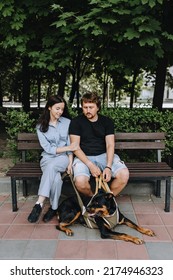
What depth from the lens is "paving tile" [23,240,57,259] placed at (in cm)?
313

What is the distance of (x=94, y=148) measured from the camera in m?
4.25

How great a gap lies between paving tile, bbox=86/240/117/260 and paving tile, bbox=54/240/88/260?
0.17 feet

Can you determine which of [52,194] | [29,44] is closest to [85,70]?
[29,44]

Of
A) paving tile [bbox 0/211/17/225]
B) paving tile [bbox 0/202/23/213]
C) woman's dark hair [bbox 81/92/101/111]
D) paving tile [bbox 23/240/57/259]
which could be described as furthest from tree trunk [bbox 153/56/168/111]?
paving tile [bbox 23/240/57/259]

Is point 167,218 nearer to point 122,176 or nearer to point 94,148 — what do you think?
point 122,176

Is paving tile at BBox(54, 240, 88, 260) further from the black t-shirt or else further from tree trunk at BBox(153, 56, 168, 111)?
tree trunk at BBox(153, 56, 168, 111)

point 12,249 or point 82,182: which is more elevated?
point 82,182

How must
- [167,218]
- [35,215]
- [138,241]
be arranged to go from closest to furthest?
[138,241], [35,215], [167,218]

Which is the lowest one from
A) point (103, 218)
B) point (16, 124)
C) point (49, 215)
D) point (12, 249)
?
point (12, 249)

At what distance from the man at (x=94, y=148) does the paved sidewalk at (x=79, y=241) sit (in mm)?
524

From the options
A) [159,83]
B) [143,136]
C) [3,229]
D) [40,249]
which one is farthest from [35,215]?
[159,83]

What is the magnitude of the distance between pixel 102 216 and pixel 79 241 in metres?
0.36

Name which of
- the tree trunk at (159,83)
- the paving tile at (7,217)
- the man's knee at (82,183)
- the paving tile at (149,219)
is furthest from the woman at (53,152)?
the tree trunk at (159,83)

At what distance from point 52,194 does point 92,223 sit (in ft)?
1.98
